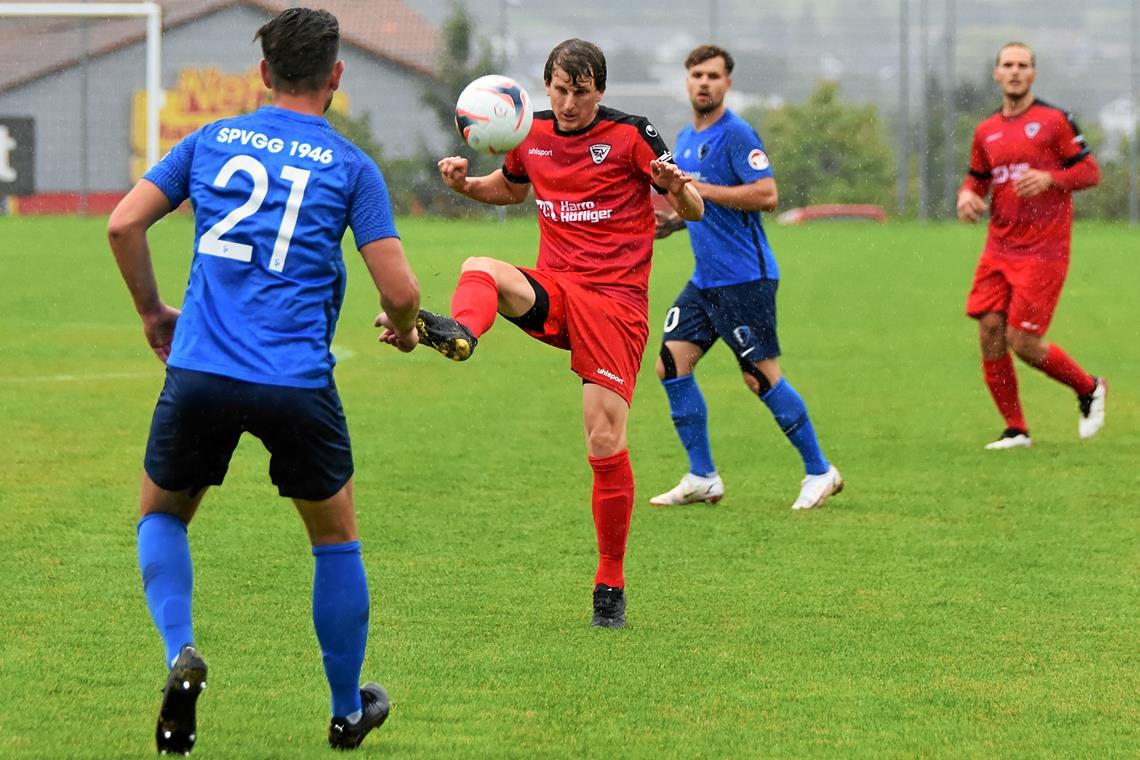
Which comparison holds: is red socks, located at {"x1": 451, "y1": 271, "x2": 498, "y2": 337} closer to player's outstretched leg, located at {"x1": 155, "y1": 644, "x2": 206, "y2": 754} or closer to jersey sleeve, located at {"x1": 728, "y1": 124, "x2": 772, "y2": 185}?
player's outstretched leg, located at {"x1": 155, "y1": 644, "x2": 206, "y2": 754}

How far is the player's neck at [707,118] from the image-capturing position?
8.39 meters

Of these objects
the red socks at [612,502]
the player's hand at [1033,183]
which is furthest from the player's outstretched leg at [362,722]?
the player's hand at [1033,183]

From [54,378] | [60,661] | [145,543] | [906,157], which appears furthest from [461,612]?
[906,157]

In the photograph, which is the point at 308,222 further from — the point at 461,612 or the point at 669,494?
the point at 669,494

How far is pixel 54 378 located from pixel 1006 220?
23.2ft

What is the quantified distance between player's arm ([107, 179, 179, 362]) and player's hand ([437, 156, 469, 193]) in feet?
6.31

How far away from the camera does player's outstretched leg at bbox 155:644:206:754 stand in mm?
4090

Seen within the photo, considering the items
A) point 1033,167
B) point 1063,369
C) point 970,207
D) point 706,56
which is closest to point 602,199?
point 706,56

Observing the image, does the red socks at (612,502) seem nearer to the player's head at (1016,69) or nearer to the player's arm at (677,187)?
the player's arm at (677,187)

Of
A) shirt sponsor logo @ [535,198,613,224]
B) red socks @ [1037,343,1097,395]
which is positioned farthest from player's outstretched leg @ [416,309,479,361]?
red socks @ [1037,343,1097,395]

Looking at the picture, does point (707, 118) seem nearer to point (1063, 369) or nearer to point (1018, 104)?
point (1018, 104)

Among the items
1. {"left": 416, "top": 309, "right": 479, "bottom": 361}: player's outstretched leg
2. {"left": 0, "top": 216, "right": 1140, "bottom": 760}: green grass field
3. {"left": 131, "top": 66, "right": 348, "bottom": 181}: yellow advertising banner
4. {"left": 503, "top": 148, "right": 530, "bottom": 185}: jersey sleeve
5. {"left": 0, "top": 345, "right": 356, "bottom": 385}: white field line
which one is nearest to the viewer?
{"left": 0, "top": 216, "right": 1140, "bottom": 760}: green grass field

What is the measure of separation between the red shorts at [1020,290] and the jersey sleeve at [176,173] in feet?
22.1

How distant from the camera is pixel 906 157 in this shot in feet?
121
